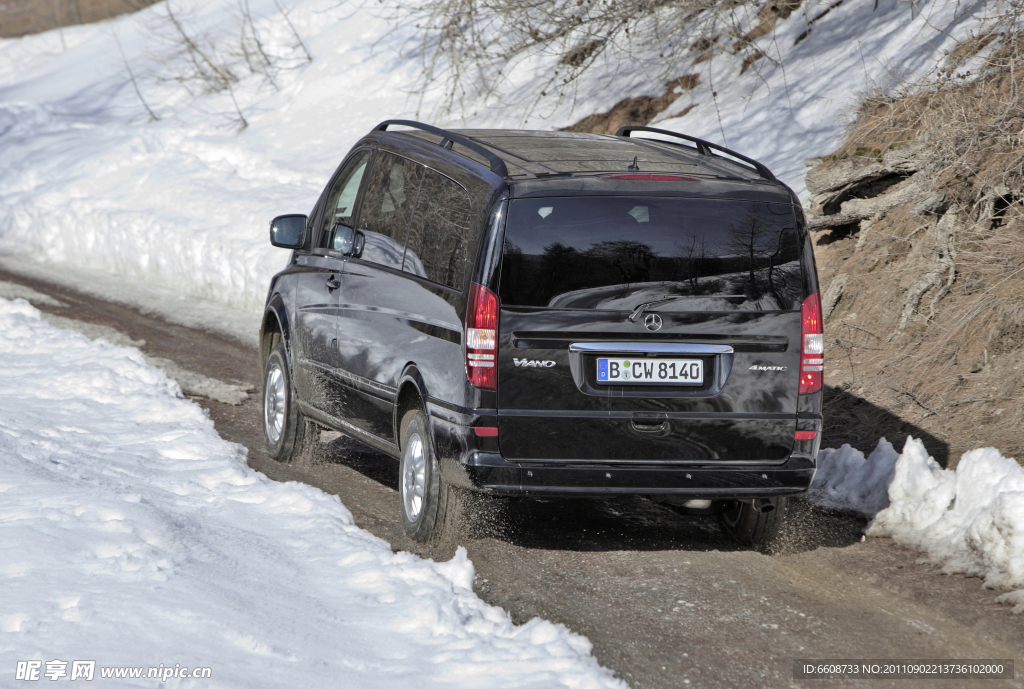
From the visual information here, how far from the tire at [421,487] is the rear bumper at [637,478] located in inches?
14.9

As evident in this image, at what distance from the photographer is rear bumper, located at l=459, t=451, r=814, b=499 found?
15.0 ft

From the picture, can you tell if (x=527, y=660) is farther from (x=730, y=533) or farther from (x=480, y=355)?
(x=730, y=533)

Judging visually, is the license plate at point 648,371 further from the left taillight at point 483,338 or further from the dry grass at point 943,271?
the dry grass at point 943,271

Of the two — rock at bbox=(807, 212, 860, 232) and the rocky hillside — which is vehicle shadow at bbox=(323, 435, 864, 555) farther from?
rock at bbox=(807, 212, 860, 232)

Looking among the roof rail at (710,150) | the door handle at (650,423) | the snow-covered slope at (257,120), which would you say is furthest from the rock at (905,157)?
the door handle at (650,423)

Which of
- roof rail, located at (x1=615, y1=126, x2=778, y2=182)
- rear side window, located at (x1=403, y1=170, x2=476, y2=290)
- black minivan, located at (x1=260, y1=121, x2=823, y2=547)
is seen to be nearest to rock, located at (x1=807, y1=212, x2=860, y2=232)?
roof rail, located at (x1=615, y1=126, x2=778, y2=182)

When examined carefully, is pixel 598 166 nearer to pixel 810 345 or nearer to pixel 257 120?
pixel 810 345

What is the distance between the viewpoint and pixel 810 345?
188 inches

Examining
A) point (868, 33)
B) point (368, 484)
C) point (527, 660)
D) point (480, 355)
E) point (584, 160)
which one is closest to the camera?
point (527, 660)

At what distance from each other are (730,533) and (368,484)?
2223 millimetres

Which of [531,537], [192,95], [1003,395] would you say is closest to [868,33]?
[1003,395]

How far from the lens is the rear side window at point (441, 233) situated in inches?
187

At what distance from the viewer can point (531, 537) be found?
540 centimetres

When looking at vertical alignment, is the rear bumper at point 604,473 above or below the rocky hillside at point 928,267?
below
